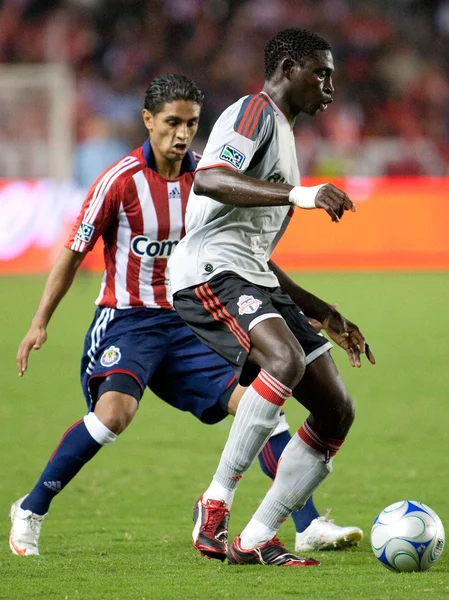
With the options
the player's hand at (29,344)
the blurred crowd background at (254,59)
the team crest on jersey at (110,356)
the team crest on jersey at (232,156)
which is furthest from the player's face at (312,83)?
the blurred crowd background at (254,59)

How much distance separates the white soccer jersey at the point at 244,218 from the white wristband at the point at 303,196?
33cm

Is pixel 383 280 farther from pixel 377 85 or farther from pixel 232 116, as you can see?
pixel 232 116

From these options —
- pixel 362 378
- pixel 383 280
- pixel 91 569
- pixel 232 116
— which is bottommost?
pixel 383 280

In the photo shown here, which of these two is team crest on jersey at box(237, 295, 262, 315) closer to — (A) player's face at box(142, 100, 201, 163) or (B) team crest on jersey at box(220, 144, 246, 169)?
(B) team crest on jersey at box(220, 144, 246, 169)

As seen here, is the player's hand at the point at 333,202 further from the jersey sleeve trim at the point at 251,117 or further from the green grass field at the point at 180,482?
the green grass field at the point at 180,482

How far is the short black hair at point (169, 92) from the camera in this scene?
5219 mm

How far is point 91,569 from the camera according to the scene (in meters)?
4.17

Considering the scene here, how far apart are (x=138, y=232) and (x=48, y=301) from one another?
1.99 feet

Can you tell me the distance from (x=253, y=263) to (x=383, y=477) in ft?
7.65

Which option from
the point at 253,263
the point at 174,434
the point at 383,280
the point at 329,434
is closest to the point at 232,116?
the point at 253,263

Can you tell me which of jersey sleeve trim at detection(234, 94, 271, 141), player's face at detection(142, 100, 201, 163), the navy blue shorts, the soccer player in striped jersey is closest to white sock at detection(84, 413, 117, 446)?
the soccer player in striped jersey

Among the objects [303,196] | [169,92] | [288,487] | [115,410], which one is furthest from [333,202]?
[169,92]

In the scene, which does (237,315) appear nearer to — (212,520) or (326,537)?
(212,520)

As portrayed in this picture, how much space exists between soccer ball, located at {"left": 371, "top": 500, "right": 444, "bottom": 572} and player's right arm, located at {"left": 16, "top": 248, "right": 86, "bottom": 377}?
1723mm
